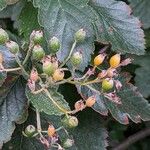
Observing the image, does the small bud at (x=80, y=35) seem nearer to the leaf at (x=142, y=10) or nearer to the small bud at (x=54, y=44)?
the small bud at (x=54, y=44)

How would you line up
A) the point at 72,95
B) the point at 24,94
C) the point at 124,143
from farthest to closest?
the point at 124,143 < the point at 72,95 < the point at 24,94

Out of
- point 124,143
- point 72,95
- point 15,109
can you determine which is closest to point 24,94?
point 15,109

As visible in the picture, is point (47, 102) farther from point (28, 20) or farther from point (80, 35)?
point (28, 20)

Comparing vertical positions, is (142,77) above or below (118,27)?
below

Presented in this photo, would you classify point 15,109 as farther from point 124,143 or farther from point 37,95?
point 124,143

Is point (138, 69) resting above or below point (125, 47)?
below

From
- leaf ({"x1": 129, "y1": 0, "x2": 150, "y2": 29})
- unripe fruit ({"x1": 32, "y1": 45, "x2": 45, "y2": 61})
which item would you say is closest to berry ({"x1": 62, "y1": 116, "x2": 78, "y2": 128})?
unripe fruit ({"x1": 32, "y1": 45, "x2": 45, "y2": 61})

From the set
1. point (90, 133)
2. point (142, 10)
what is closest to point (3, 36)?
point (90, 133)
